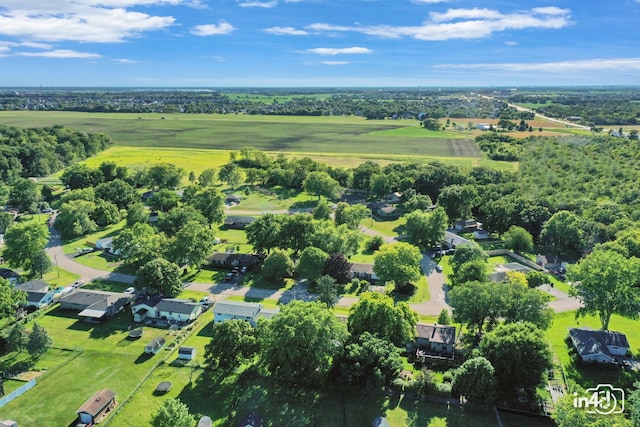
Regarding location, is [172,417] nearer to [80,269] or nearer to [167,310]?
[167,310]

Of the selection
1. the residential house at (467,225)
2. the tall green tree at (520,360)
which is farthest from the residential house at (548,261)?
the tall green tree at (520,360)

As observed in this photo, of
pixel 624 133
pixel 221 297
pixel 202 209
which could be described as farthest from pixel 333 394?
pixel 624 133

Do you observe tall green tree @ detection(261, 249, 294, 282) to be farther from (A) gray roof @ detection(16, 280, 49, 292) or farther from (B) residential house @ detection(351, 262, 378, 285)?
(A) gray roof @ detection(16, 280, 49, 292)

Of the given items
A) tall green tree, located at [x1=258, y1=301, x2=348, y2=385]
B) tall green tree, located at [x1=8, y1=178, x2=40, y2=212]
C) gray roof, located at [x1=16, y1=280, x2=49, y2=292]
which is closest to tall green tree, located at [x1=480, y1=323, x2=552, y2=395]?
tall green tree, located at [x1=258, y1=301, x2=348, y2=385]

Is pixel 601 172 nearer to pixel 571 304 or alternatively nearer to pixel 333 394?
pixel 571 304

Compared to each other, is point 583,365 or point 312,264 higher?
point 312,264

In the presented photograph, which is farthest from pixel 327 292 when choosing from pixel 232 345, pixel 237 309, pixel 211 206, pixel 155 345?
pixel 211 206
